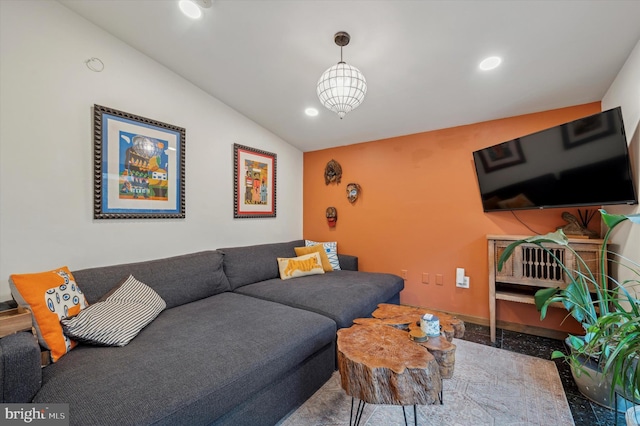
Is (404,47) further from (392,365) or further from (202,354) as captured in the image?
(202,354)

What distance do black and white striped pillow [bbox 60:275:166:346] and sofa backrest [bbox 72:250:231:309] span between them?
10cm

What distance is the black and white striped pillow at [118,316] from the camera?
1.49 meters

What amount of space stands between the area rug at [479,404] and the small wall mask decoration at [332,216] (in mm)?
2211

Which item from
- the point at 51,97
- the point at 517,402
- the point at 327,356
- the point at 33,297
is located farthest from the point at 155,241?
the point at 517,402

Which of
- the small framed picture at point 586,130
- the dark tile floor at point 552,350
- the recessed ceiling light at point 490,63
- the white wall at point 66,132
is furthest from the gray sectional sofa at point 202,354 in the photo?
the recessed ceiling light at point 490,63

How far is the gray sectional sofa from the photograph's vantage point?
3.57ft

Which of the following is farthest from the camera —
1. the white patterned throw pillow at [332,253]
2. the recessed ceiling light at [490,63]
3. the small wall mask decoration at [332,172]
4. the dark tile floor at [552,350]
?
the small wall mask decoration at [332,172]

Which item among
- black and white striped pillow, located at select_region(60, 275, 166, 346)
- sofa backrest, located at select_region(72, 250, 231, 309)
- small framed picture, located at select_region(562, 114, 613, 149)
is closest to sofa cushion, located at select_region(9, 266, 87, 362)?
black and white striped pillow, located at select_region(60, 275, 166, 346)

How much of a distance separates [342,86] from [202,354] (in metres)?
1.79

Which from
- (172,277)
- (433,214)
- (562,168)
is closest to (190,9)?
(172,277)

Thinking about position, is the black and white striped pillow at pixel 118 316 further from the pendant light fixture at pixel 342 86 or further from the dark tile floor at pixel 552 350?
the dark tile floor at pixel 552 350

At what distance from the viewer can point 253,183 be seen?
349 cm

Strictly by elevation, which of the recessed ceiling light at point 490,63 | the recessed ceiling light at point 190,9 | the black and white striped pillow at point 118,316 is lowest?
the black and white striped pillow at point 118,316

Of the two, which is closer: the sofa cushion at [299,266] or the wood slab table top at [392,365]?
the wood slab table top at [392,365]
